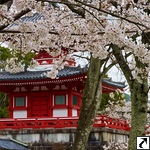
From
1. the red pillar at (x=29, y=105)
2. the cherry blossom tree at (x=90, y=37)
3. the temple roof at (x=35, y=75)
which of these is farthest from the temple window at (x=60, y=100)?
the cherry blossom tree at (x=90, y=37)

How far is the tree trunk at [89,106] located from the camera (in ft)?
28.3

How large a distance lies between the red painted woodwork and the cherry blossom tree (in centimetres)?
981

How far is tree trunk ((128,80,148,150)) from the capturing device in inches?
315

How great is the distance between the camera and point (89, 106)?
29.7 feet

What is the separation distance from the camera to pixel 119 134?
18344 mm

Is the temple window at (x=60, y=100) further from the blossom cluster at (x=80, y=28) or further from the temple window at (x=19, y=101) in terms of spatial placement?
the blossom cluster at (x=80, y=28)

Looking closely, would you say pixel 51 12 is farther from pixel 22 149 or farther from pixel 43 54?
pixel 43 54

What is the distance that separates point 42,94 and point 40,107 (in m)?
0.91

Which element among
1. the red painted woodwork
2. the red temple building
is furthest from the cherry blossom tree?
the red painted woodwork

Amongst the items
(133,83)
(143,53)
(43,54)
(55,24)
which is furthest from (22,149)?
(43,54)

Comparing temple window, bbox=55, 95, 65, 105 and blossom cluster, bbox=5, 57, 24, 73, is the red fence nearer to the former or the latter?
temple window, bbox=55, 95, 65, 105

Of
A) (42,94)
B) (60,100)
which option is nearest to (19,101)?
(42,94)

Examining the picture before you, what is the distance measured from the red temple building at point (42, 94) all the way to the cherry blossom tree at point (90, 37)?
28.6 ft

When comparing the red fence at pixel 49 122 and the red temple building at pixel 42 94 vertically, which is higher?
the red temple building at pixel 42 94
